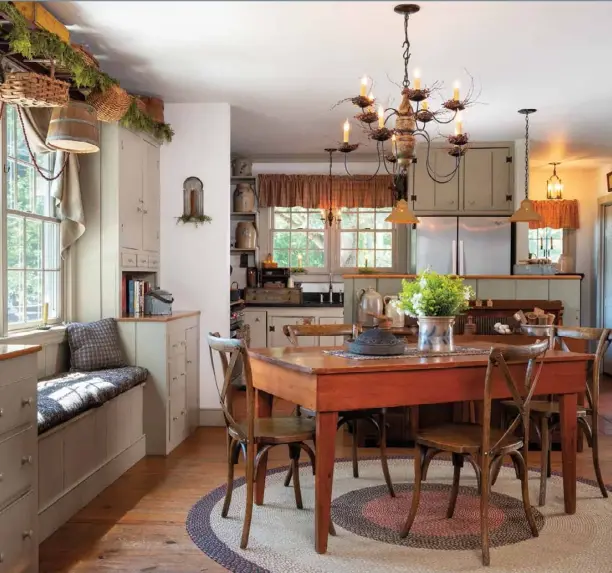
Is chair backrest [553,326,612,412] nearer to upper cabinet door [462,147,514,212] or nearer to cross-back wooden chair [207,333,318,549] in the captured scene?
cross-back wooden chair [207,333,318,549]

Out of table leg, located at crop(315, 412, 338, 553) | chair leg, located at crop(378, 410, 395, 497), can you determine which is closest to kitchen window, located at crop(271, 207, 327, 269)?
chair leg, located at crop(378, 410, 395, 497)

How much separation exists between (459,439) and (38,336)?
8.39ft

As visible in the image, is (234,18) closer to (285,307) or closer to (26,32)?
(26,32)

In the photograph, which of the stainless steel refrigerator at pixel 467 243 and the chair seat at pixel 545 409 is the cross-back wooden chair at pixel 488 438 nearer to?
the chair seat at pixel 545 409

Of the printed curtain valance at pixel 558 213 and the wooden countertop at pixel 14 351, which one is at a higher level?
the printed curtain valance at pixel 558 213

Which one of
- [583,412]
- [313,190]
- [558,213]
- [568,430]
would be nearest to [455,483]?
[568,430]

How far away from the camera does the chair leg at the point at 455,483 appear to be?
10.4 ft

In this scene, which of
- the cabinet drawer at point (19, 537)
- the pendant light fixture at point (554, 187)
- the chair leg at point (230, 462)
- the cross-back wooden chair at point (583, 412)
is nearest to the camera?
the cabinet drawer at point (19, 537)

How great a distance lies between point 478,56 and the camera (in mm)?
4582

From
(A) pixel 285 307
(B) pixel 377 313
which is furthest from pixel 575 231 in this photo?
(B) pixel 377 313

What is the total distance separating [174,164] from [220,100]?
0.64 m

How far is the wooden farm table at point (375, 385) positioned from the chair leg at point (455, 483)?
0.30m

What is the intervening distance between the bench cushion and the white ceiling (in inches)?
80.4

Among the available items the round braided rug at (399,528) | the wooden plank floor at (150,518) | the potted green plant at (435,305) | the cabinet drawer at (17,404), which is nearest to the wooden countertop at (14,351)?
the cabinet drawer at (17,404)
